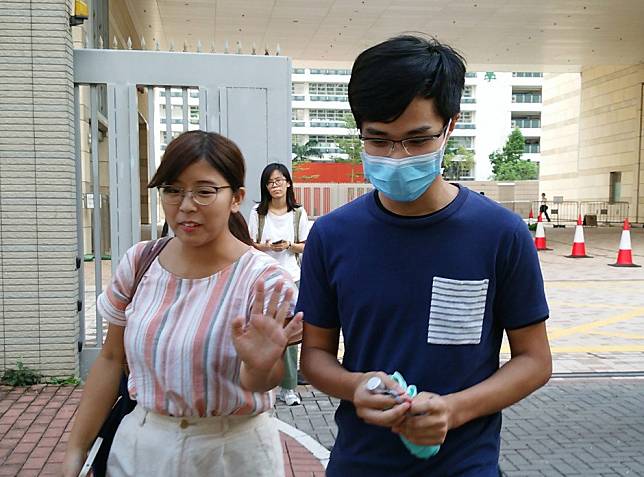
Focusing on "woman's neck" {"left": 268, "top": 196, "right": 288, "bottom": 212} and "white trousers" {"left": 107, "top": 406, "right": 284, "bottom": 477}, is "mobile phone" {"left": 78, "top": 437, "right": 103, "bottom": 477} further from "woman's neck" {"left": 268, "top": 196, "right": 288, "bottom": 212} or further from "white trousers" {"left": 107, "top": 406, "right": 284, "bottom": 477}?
"woman's neck" {"left": 268, "top": 196, "right": 288, "bottom": 212}

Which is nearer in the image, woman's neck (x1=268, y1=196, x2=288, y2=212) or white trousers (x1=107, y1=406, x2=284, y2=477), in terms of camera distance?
white trousers (x1=107, y1=406, x2=284, y2=477)

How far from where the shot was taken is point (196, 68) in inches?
218

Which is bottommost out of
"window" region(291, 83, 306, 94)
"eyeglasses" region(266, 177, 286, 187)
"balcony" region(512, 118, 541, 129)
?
"eyeglasses" region(266, 177, 286, 187)

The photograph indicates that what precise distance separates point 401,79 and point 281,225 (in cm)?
391

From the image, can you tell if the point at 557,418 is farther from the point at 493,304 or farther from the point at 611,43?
the point at 611,43

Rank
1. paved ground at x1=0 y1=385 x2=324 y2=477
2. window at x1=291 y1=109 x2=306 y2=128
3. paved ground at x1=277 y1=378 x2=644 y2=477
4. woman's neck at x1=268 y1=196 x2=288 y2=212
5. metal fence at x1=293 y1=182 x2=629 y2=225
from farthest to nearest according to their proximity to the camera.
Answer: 1. window at x1=291 y1=109 x2=306 y2=128
2. metal fence at x1=293 y1=182 x2=629 y2=225
3. woman's neck at x1=268 y1=196 x2=288 y2=212
4. paved ground at x1=277 y1=378 x2=644 y2=477
5. paved ground at x1=0 y1=385 x2=324 y2=477

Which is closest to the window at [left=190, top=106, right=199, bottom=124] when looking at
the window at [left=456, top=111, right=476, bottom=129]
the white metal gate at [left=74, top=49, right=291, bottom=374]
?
the white metal gate at [left=74, top=49, right=291, bottom=374]

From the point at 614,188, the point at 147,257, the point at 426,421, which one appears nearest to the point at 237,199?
the point at 147,257

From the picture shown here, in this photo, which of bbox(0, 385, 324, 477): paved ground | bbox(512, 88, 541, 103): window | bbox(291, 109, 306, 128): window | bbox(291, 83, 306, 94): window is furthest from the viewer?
bbox(291, 83, 306, 94): window

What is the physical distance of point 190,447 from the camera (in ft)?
6.13

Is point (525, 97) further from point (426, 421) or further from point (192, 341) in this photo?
point (426, 421)

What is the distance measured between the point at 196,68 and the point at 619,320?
20.9ft

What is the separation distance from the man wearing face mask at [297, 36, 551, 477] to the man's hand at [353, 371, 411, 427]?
0.08 m

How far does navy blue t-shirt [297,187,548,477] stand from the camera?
154cm
